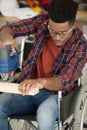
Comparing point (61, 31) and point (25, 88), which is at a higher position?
point (61, 31)

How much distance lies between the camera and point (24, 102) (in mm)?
1901

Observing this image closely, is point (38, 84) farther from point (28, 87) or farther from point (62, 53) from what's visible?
point (62, 53)

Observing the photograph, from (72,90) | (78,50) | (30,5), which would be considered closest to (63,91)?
(72,90)

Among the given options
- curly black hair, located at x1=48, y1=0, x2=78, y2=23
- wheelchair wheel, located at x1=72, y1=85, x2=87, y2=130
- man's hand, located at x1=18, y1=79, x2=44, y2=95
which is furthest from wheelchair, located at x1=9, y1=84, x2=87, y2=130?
curly black hair, located at x1=48, y1=0, x2=78, y2=23

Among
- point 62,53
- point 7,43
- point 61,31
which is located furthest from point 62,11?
point 7,43

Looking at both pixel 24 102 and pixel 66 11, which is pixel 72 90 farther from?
pixel 66 11

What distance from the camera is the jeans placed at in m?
1.73

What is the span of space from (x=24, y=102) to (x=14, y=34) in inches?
17.0

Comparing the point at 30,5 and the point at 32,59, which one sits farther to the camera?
the point at 30,5

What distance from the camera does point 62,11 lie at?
1715 mm

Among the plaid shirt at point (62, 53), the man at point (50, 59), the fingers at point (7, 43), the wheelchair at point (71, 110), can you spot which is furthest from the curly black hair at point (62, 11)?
the wheelchair at point (71, 110)

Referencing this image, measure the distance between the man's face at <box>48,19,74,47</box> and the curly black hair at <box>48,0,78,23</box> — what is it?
23 millimetres

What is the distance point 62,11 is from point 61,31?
11 cm

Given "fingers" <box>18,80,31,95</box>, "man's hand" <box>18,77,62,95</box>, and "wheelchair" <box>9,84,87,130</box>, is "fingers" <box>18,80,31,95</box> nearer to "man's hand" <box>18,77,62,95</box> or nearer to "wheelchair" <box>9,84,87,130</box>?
"man's hand" <box>18,77,62,95</box>
